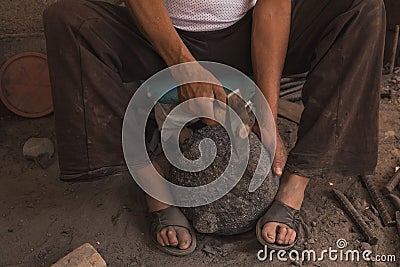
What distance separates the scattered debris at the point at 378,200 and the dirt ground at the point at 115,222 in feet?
0.07

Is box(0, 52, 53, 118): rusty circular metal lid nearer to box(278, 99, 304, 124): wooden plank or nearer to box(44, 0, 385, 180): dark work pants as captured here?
box(44, 0, 385, 180): dark work pants

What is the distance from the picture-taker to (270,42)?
6.18 ft

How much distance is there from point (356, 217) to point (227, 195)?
0.48 metres

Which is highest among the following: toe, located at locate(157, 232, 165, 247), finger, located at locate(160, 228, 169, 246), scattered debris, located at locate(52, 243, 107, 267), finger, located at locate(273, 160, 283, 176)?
finger, located at locate(273, 160, 283, 176)

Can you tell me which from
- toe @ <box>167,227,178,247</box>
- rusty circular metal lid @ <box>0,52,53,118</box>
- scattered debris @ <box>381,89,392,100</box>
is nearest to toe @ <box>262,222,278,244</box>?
toe @ <box>167,227,178,247</box>

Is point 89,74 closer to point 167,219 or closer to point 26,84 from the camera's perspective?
point 167,219

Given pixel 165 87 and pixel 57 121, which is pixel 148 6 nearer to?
pixel 165 87

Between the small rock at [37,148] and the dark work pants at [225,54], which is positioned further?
the small rock at [37,148]

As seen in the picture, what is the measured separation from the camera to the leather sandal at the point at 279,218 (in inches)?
73.4

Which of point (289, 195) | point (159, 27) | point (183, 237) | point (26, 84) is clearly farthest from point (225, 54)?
point (26, 84)

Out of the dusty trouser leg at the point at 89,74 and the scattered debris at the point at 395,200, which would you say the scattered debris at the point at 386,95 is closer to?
the scattered debris at the point at 395,200

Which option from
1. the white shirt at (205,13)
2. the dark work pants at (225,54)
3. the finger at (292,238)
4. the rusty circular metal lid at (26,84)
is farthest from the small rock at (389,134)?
the rusty circular metal lid at (26,84)

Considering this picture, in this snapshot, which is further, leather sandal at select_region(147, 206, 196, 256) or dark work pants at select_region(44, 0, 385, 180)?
leather sandal at select_region(147, 206, 196, 256)

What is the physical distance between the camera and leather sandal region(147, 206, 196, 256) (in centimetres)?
190
